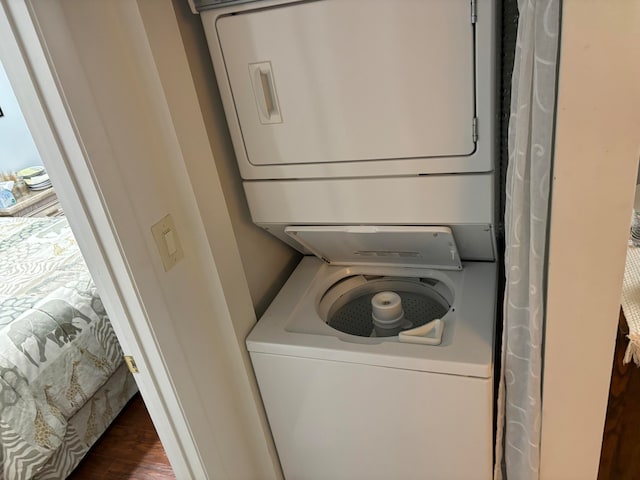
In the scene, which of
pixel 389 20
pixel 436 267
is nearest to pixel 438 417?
pixel 436 267

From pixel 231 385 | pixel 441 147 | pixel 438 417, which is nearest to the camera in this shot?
pixel 441 147

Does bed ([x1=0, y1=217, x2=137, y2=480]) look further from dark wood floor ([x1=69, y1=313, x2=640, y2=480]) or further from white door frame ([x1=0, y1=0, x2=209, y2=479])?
white door frame ([x1=0, y1=0, x2=209, y2=479])

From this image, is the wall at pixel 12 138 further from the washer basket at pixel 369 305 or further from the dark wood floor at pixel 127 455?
the washer basket at pixel 369 305

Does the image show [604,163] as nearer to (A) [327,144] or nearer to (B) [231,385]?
(A) [327,144]

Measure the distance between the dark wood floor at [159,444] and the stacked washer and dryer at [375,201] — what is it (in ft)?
1.59

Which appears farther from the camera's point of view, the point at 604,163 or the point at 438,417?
the point at 438,417

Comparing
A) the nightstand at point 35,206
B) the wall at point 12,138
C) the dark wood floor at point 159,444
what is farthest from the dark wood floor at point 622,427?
the wall at point 12,138

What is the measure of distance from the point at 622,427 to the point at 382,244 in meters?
1.11

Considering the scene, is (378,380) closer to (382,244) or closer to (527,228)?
(382,244)

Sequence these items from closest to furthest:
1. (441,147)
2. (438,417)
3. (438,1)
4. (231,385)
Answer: (438,1) < (441,147) < (438,417) < (231,385)

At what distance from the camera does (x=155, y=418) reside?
129cm

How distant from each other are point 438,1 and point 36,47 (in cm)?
79

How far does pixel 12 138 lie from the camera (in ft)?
13.2

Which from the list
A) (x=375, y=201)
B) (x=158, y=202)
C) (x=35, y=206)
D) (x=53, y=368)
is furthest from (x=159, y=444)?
(x=35, y=206)
